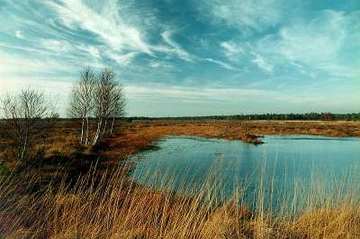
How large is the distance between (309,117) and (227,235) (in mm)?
202415

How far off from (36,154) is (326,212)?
17921 millimetres

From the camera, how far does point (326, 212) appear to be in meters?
5.97

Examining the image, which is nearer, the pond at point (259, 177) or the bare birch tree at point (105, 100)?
the pond at point (259, 177)

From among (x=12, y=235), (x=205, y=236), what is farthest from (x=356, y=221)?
(x=12, y=235)

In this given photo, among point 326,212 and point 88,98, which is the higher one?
point 88,98

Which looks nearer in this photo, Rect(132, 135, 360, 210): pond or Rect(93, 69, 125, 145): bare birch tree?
Rect(132, 135, 360, 210): pond

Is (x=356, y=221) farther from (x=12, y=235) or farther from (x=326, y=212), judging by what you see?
(x=12, y=235)

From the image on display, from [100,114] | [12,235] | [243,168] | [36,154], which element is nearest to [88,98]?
[100,114]

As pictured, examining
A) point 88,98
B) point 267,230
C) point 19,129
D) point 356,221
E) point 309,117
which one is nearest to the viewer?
point 267,230

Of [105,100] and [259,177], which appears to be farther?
[105,100]

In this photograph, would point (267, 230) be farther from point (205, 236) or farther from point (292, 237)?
point (205, 236)

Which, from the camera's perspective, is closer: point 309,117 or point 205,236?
point 205,236

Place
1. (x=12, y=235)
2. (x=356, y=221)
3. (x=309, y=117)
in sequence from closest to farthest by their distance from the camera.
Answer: (x=12, y=235)
(x=356, y=221)
(x=309, y=117)

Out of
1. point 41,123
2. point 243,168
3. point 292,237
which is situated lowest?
point 243,168
